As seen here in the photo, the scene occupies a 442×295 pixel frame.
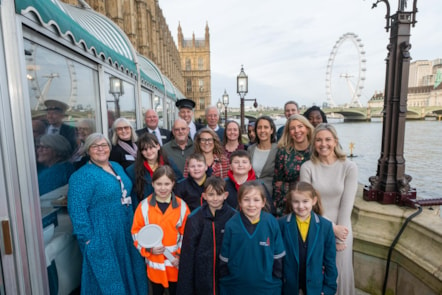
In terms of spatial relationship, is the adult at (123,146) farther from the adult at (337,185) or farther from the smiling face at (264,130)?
the adult at (337,185)

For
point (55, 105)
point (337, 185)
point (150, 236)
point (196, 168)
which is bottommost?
point (150, 236)

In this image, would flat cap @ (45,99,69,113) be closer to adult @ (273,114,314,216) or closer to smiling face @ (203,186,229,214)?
smiling face @ (203,186,229,214)

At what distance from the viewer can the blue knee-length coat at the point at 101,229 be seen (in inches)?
75.4

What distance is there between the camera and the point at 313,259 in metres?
1.81

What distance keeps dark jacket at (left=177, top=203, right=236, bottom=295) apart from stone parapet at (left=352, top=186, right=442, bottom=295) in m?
1.50

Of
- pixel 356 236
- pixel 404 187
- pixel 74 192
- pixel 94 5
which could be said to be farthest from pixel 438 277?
pixel 94 5

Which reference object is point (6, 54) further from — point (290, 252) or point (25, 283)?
point (290, 252)

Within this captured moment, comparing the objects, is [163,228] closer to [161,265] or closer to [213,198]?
[161,265]

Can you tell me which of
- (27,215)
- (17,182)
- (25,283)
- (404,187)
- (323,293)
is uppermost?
(17,182)

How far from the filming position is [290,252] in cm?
186

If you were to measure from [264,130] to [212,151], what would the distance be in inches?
22.2

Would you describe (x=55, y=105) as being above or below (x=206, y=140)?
above

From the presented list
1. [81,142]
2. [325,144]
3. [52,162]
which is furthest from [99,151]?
[325,144]

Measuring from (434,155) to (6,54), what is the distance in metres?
22.8
